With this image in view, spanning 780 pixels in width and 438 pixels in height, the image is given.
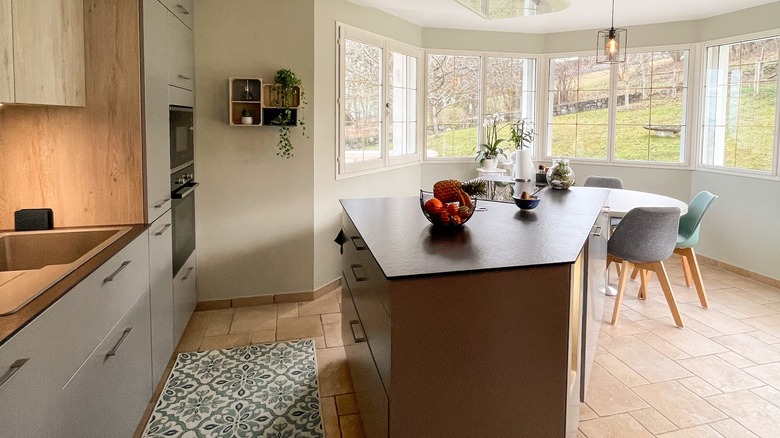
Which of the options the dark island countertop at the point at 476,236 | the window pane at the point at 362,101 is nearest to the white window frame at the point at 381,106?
the window pane at the point at 362,101

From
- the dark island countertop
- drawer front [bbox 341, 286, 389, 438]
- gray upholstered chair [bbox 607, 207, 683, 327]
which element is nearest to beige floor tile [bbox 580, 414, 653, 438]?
the dark island countertop

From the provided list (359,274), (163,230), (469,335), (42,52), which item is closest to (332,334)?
(163,230)

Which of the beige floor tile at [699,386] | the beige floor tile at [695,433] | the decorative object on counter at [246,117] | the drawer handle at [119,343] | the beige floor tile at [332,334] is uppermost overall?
the decorative object on counter at [246,117]

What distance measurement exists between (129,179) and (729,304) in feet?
14.3

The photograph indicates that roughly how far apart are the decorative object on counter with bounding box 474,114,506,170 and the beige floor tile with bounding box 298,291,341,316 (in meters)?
2.51

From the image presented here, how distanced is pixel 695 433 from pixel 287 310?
272 centimetres

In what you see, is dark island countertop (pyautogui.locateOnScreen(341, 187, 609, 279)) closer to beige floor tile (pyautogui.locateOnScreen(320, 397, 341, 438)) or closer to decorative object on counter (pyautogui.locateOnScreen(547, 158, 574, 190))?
decorative object on counter (pyautogui.locateOnScreen(547, 158, 574, 190))

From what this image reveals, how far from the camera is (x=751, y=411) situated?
2.74 m

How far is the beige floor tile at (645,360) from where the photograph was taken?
3.14 meters

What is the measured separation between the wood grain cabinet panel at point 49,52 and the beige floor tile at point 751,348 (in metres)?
3.92

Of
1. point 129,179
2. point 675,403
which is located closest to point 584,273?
point 675,403

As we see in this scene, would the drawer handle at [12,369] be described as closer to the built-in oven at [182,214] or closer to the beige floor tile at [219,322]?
the built-in oven at [182,214]

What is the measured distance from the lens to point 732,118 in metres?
5.26

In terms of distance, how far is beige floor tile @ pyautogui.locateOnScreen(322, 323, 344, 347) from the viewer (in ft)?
11.6
